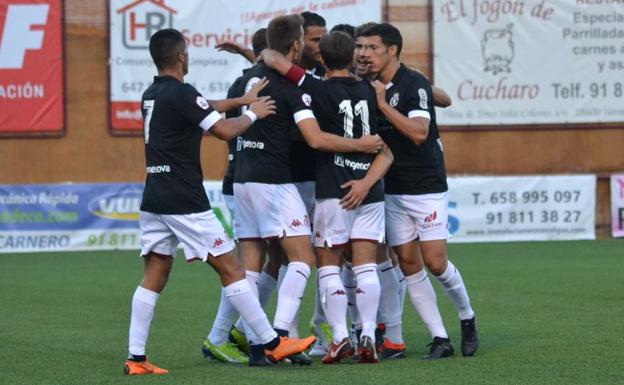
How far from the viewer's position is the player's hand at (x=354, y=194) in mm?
8789

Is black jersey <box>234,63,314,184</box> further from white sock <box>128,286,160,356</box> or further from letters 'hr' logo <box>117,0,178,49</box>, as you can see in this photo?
letters 'hr' logo <box>117,0,178,49</box>

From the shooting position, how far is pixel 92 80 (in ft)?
74.5

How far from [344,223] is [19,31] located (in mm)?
14441

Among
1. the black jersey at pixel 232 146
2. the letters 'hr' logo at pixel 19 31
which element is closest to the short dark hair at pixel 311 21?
the black jersey at pixel 232 146

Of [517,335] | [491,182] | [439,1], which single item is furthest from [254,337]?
[439,1]

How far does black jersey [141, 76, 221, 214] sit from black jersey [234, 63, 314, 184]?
1.82 ft

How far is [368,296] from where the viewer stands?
886cm

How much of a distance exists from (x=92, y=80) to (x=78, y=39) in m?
0.71

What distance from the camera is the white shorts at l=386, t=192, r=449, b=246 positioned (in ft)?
30.2

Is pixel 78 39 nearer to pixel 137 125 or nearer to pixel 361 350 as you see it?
pixel 137 125

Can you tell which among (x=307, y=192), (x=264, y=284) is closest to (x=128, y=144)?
(x=264, y=284)

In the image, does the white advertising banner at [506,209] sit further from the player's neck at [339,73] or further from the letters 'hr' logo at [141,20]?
the player's neck at [339,73]

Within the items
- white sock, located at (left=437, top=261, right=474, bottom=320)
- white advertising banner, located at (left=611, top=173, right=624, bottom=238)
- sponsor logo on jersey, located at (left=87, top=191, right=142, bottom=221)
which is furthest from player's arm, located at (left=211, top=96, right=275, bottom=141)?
white advertising banner, located at (left=611, top=173, right=624, bottom=238)

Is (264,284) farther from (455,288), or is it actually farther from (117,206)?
(117,206)
